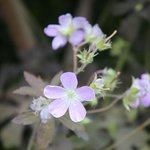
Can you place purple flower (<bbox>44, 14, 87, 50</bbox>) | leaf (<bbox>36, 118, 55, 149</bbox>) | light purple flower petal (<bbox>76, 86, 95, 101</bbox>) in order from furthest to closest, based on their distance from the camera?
purple flower (<bbox>44, 14, 87, 50</bbox>)
leaf (<bbox>36, 118, 55, 149</bbox>)
light purple flower petal (<bbox>76, 86, 95, 101</bbox>)

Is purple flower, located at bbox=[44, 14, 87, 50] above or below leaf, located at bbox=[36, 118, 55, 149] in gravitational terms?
above

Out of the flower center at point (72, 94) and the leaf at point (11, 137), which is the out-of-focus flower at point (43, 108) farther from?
the leaf at point (11, 137)

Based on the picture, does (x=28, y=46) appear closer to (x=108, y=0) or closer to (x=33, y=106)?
(x=108, y=0)

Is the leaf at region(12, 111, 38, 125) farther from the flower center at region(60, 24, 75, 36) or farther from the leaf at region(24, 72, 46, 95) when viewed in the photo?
the flower center at region(60, 24, 75, 36)

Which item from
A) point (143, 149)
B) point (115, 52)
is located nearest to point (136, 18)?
point (115, 52)

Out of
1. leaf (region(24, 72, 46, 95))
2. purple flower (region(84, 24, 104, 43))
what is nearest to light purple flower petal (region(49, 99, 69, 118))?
leaf (region(24, 72, 46, 95))

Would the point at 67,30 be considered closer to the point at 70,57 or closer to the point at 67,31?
the point at 67,31

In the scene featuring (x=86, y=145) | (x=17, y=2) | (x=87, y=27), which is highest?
(x=17, y=2)
